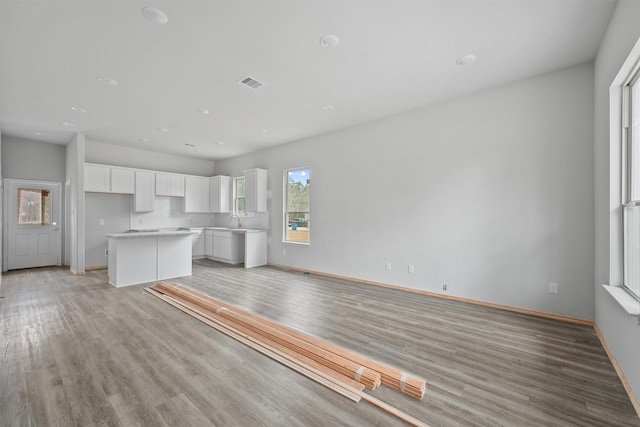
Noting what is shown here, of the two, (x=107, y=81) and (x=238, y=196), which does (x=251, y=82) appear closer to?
(x=107, y=81)

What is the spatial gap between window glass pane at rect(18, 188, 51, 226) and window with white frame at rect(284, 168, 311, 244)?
5.73 m

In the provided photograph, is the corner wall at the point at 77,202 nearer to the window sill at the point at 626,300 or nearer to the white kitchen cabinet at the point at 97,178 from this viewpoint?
the white kitchen cabinet at the point at 97,178

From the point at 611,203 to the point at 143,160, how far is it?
893 centimetres

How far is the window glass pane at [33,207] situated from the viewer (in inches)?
252

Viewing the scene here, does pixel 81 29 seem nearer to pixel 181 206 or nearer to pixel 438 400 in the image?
pixel 438 400

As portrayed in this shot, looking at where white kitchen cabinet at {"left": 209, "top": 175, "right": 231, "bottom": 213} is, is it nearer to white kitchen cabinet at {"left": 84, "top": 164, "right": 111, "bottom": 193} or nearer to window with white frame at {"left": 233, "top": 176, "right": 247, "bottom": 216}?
window with white frame at {"left": 233, "top": 176, "right": 247, "bottom": 216}

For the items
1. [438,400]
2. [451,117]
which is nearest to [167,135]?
[451,117]

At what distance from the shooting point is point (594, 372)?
87.7 inches

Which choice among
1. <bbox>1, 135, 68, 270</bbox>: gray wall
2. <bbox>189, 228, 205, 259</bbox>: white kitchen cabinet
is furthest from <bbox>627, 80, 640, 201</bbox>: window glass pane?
<bbox>1, 135, 68, 270</bbox>: gray wall

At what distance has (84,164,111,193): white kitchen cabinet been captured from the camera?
6188 mm

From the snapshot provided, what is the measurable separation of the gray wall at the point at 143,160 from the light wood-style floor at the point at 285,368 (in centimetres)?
378

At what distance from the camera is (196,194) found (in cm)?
824

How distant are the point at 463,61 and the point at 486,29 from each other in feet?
1.72

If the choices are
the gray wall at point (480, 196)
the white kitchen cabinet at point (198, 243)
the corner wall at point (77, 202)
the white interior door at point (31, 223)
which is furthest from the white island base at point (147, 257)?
the gray wall at point (480, 196)
